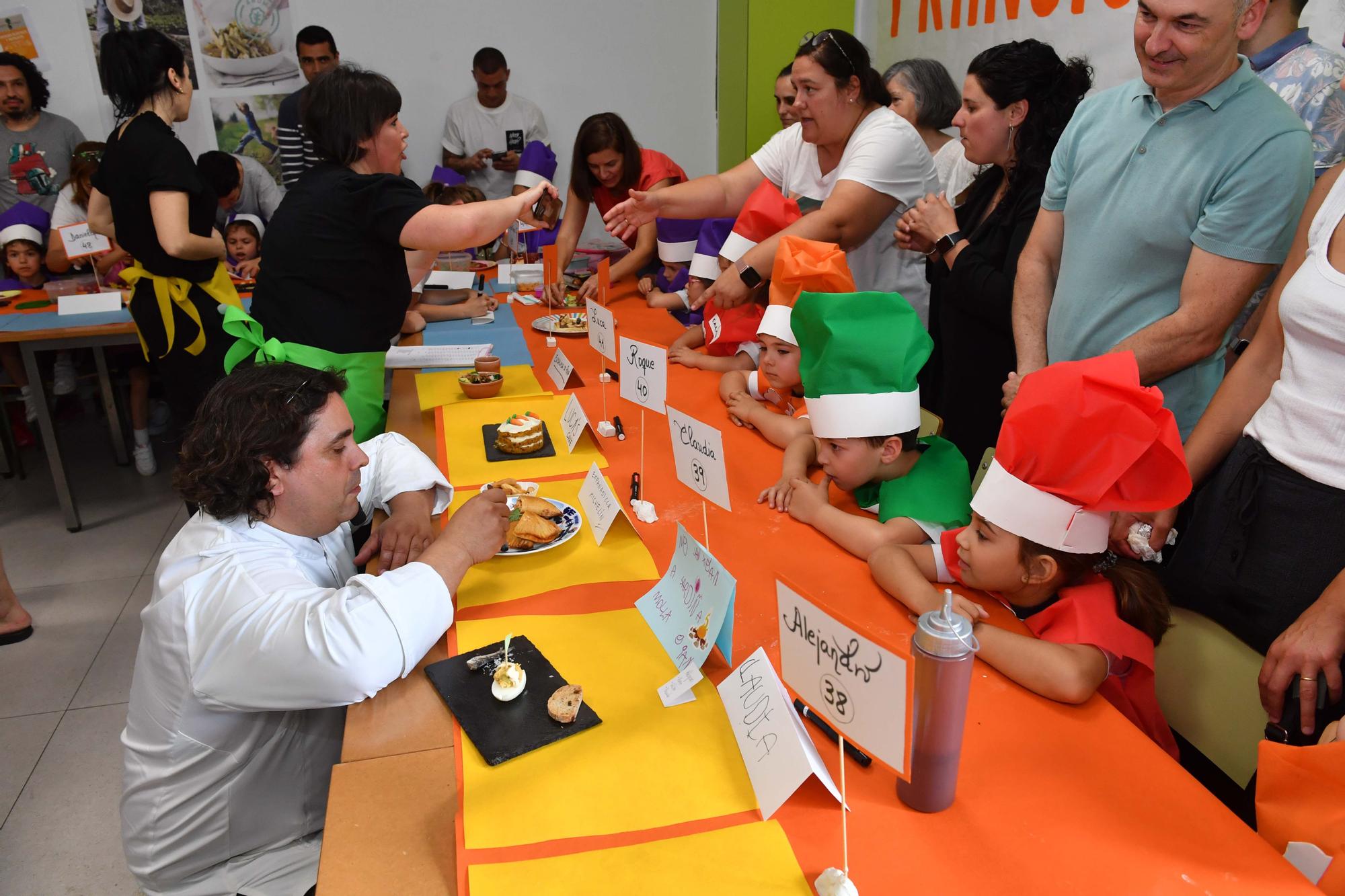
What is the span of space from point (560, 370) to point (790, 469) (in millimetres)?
825

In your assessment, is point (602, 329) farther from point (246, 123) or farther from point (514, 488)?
point (246, 123)

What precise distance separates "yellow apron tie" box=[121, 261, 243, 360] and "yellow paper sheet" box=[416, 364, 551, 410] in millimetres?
806

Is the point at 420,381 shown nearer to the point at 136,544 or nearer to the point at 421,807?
the point at 421,807

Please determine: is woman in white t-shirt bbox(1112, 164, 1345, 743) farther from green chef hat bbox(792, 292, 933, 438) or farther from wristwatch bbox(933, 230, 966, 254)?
wristwatch bbox(933, 230, 966, 254)

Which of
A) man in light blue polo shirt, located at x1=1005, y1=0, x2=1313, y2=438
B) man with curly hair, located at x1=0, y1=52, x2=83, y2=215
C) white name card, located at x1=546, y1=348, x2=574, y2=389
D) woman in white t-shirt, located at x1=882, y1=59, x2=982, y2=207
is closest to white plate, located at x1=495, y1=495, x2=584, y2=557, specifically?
white name card, located at x1=546, y1=348, x2=574, y2=389

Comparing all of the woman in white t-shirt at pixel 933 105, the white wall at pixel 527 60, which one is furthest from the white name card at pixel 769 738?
the white wall at pixel 527 60

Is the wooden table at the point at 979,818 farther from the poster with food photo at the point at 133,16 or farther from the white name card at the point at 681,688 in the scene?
the poster with food photo at the point at 133,16

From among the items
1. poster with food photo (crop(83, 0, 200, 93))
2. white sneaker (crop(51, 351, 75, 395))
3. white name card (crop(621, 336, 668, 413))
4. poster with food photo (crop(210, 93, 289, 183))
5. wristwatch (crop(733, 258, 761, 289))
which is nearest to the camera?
white name card (crop(621, 336, 668, 413))

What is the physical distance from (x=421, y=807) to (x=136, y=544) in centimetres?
327

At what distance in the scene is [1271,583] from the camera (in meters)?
1.28

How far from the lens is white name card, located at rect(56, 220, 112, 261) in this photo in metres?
3.76

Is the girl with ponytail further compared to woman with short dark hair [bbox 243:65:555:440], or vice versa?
woman with short dark hair [bbox 243:65:555:440]

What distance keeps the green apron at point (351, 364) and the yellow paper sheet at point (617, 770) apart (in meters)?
1.01

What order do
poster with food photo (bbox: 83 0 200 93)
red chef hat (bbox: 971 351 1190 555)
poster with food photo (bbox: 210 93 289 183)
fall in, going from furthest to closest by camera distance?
poster with food photo (bbox: 210 93 289 183) → poster with food photo (bbox: 83 0 200 93) → red chef hat (bbox: 971 351 1190 555)
